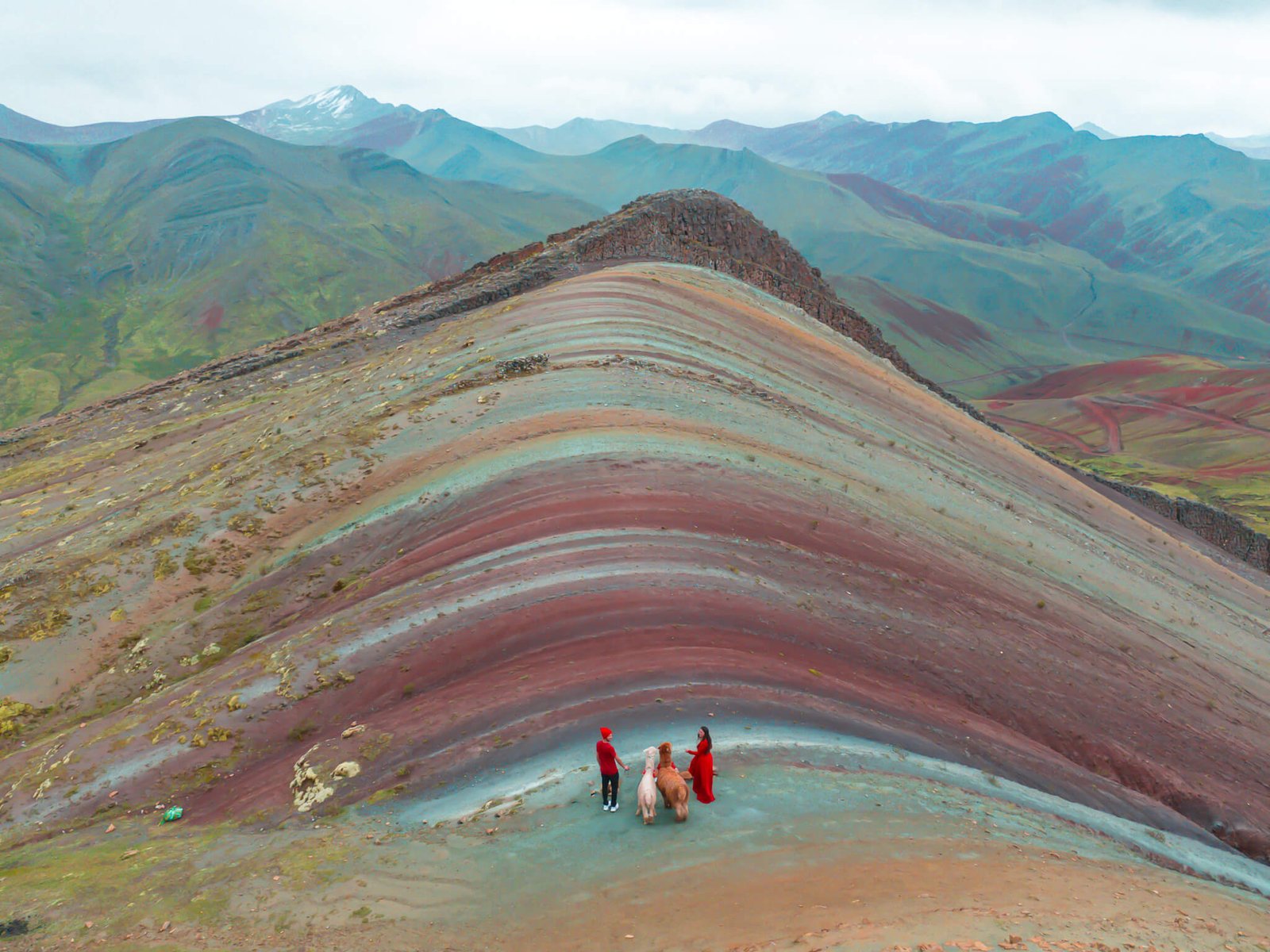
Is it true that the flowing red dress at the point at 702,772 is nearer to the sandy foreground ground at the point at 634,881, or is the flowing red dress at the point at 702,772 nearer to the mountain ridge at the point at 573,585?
the sandy foreground ground at the point at 634,881

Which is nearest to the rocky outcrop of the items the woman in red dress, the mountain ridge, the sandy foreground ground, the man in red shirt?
the mountain ridge

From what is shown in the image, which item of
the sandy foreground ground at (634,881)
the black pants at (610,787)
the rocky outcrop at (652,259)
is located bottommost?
the sandy foreground ground at (634,881)

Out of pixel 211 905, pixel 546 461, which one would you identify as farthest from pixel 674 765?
pixel 546 461

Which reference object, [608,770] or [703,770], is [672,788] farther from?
[608,770]

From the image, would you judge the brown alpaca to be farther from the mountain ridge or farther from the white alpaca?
the mountain ridge

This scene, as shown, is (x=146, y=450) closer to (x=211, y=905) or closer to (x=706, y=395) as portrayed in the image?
(x=706, y=395)

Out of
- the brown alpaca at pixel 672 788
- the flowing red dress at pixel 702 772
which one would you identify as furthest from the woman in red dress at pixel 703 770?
the brown alpaca at pixel 672 788
